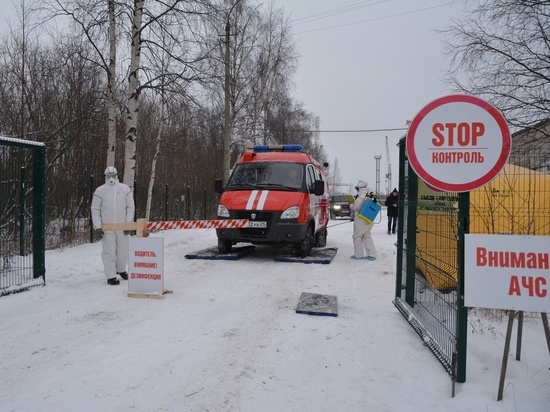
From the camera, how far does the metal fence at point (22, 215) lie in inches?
227

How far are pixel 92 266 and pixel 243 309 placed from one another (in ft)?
14.0

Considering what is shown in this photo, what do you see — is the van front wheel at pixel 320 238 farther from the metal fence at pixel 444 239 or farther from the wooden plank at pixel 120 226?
the wooden plank at pixel 120 226

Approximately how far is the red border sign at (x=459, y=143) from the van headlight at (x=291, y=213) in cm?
505

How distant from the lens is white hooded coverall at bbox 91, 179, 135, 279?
6.48 meters

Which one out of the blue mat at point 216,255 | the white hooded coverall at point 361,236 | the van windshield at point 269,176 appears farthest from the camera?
the white hooded coverall at point 361,236

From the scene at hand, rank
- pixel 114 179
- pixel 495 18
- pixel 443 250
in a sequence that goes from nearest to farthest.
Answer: pixel 443 250 → pixel 114 179 → pixel 495 18

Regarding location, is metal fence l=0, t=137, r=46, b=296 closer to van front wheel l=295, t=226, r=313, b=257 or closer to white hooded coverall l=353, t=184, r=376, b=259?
van front wheel l=295, t=226, r=313, b=257

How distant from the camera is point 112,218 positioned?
6.58 m

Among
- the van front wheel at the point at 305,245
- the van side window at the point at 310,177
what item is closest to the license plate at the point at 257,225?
the van front wheel at the point at 305,245

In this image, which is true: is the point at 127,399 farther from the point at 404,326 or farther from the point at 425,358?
the point at 404,326

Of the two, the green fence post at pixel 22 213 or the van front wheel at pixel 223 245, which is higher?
the green fence post at pixel 22 213

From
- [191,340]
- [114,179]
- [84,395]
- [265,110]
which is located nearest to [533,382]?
[191,340]

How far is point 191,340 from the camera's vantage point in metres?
3.98

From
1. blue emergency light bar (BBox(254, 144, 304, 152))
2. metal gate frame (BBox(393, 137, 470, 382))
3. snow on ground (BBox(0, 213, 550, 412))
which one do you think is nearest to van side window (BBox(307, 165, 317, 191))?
blue emergency light bar (BBox(254, 144, 304, 152))
